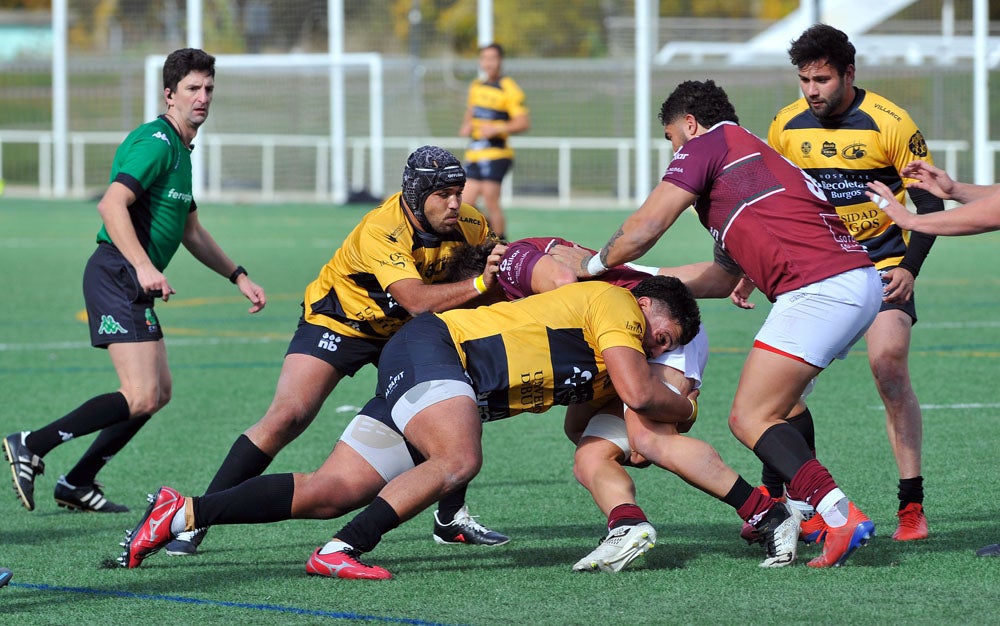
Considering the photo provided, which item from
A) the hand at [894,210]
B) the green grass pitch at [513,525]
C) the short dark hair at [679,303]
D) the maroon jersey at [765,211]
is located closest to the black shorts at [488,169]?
the green grass pitch at [513,525]

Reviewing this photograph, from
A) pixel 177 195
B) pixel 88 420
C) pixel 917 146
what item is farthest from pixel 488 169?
pixel 917 146

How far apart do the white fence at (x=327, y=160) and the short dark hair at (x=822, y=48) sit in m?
22.9

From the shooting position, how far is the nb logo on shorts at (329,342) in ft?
20.4

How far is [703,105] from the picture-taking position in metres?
5.55

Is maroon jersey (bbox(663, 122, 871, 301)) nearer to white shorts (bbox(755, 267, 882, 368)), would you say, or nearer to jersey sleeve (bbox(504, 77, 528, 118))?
white shorts (bbox(755, 267, 882, 368))

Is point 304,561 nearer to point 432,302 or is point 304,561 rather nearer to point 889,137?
point 432,302

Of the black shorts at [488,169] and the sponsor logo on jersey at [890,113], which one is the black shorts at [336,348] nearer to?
the sponsor logo on jersey at [890,113]

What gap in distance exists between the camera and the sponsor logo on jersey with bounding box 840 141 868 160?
625 cm

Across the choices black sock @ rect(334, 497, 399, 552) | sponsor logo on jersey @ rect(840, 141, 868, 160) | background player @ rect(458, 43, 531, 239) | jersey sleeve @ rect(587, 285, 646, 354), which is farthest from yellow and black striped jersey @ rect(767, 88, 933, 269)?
background player @ rect(458, 43, 531, 239)

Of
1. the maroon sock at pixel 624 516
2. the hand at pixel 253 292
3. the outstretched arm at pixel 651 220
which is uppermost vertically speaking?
the outstretched arm at pixel 651 220

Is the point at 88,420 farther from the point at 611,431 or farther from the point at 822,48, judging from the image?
the point at 822,48

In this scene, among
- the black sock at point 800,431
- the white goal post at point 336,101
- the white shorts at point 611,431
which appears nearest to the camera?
the white shorts at point 611,431

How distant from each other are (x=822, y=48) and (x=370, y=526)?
2.72m

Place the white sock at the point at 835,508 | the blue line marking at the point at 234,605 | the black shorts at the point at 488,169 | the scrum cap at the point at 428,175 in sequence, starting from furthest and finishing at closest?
the black shorts at the point at 488,169, the scrum cap at the point at 428,175, the white sock at the point at 835,508, the blue line marking at the point at 234,605
